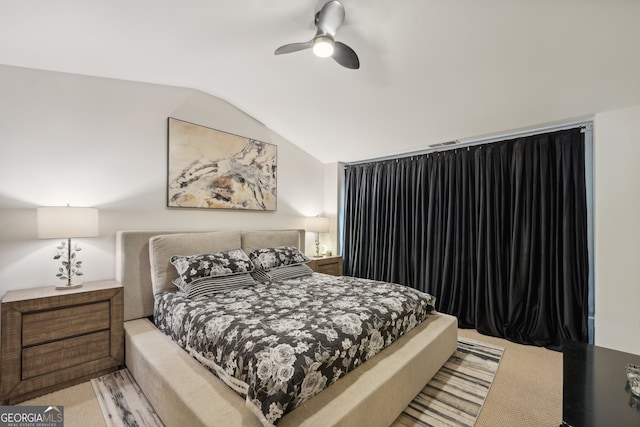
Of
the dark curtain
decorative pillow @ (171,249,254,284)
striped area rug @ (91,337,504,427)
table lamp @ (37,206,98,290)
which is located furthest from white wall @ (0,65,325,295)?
the dark curtain

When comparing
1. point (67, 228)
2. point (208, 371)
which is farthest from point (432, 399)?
→ point (67, 228)

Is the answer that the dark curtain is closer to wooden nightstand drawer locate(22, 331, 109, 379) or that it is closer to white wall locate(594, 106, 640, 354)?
white wall locate(594, 106, 640, 354)

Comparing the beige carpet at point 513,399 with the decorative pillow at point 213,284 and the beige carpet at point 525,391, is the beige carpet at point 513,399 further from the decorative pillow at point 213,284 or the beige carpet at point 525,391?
the decorative pillow at point 213,284

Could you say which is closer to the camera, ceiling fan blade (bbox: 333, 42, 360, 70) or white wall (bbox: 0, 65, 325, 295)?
ceiling fan blade (bbox: 333, 42, 360, 70)

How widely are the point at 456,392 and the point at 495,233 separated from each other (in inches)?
74.9

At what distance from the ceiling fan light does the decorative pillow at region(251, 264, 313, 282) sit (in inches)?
83.6

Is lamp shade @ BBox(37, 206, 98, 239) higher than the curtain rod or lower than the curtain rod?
lower

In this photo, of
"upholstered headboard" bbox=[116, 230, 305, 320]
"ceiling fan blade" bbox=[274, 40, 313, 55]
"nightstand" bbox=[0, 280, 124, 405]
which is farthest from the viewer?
"upholstered headboard" bbox=[116, 230, 305, 320]

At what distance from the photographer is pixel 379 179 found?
4258 mm

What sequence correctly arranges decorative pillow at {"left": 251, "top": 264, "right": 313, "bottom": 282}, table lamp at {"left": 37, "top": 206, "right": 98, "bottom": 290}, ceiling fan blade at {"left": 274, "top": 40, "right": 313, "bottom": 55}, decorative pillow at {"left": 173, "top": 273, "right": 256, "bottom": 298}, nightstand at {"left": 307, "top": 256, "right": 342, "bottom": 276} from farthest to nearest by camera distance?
nightstand at {"left": 307, "top": 256, "right": 342, "bottom": 276}, decorative pillow at {"left": 251, "top": 264, "right": 313, "bottom": 282}, decorative pillow at {"left": 173, "top": 273, "right": 256, "bottom": 298}, table lamp at {"left": 37, "top": 206, "right": 98, "bottom": 290}, ceiling fan blade at {"left": 274, "top": 40, "right": 313, "bottom": 55}

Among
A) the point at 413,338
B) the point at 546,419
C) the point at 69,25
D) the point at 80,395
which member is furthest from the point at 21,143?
the point at 546,419

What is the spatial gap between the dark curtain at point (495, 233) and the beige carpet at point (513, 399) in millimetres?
592

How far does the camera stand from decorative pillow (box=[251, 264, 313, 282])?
297cm

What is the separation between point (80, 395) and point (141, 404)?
1.67 ft
